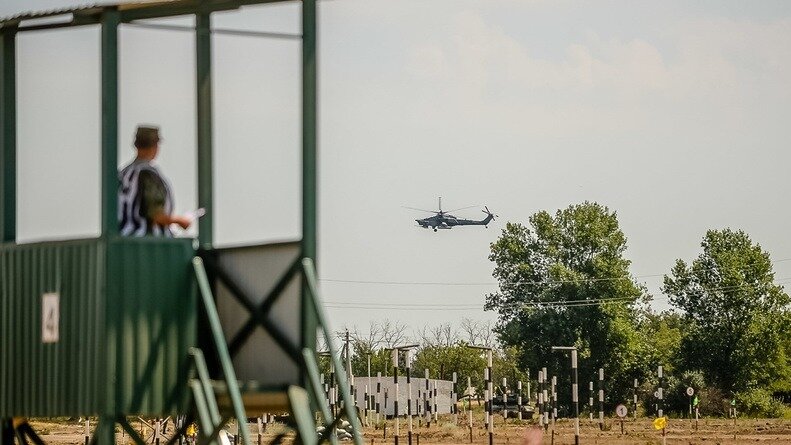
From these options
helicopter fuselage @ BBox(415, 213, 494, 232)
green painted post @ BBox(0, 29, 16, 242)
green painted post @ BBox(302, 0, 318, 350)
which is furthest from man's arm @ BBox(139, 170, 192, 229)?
helicopter fuselage @ BBox(415, 213, 494, 232)

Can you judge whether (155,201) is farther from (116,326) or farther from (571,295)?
(571,295)

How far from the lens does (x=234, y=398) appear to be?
12164 mm

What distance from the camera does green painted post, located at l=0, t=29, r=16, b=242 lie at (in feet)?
46.2

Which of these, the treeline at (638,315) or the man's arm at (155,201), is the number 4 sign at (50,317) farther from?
the treeline at (638,315)

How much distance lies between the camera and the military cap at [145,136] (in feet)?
42.0

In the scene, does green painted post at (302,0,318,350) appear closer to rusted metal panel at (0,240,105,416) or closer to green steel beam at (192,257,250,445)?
green steel beam at (192,257,250,445)

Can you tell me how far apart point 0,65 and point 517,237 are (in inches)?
4427

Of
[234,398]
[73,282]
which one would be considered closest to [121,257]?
[73,282]

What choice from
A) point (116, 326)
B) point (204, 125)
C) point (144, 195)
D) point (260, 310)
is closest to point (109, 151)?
point (144, 195)

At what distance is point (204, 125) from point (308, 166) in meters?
1.21

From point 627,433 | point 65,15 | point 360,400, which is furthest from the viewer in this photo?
point 360,400

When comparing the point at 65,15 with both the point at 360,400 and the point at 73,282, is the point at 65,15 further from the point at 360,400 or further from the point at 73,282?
the point at 360,400

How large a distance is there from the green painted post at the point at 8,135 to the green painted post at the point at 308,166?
2847mm

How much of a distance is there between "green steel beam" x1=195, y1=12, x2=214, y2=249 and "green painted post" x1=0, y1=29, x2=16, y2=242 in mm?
1809
